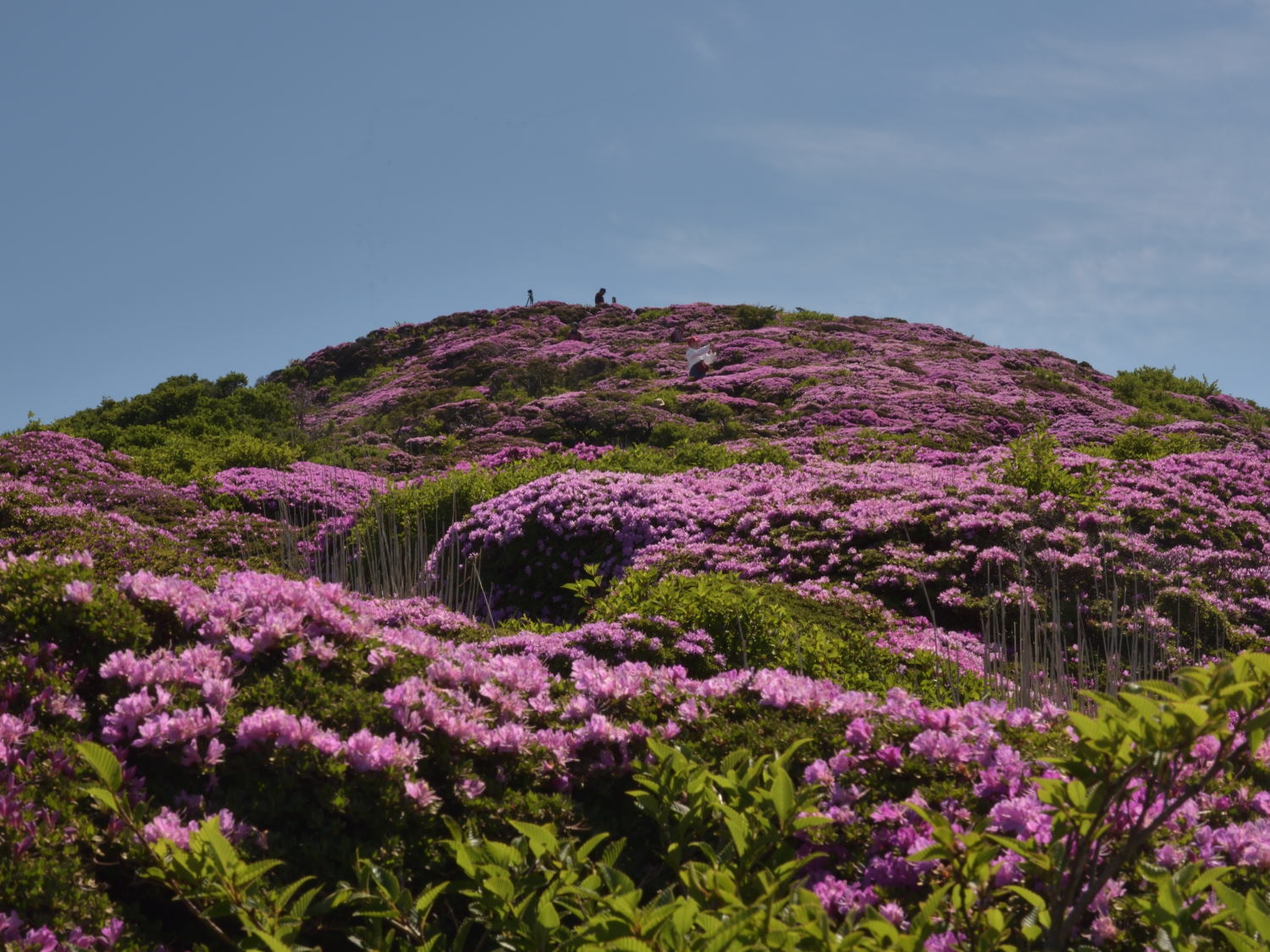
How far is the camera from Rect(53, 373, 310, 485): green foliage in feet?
61.4

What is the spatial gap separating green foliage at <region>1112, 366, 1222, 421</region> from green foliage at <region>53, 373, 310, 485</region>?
80.8 ft

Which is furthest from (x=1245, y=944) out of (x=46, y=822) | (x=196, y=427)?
(x=196, y=427)

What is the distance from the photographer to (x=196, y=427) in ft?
80.4

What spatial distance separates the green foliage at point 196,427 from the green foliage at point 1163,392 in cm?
2462

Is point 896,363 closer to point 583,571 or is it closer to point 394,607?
point 583,571

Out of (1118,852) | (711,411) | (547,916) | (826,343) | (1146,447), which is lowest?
(547,916)

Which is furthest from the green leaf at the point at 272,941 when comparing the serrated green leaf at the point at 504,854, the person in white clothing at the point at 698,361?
the person in white clothing at the point at 698,361

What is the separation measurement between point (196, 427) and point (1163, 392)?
30.8 m

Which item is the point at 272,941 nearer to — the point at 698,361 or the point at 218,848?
the point at 218,848

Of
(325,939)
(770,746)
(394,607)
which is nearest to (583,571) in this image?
(394,607)

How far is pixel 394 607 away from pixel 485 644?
46.2 inches

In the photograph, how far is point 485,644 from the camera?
5.60m

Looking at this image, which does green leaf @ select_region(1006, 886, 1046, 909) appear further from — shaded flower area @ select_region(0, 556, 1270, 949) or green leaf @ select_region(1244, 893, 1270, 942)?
green leaf @ select_region(1244, 893, 1270, 942)

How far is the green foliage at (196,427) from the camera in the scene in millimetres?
18719
